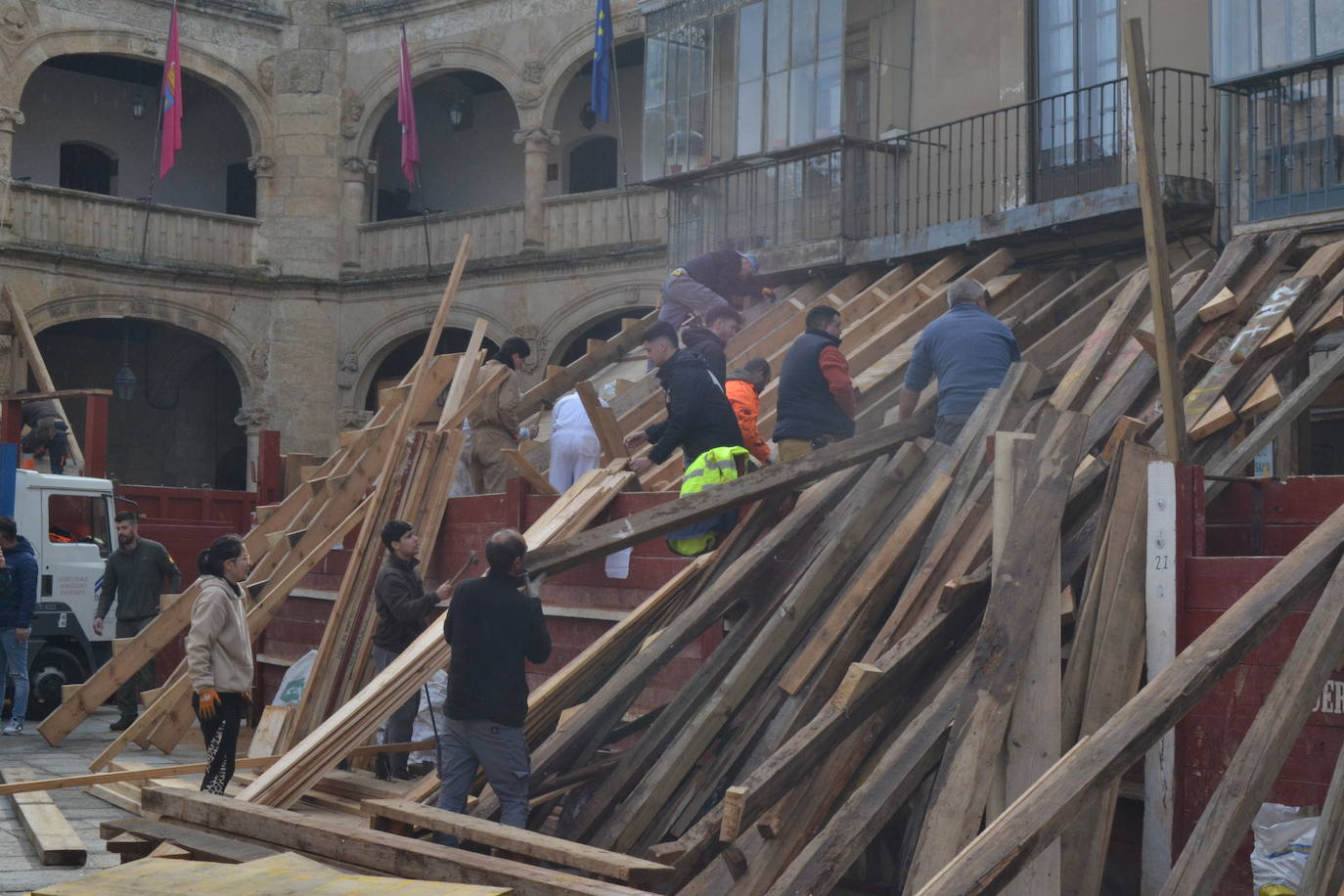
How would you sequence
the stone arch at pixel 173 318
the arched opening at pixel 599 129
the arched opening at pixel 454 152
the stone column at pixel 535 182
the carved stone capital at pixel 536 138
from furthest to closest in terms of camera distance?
the arched opening at pixel 454 152 < the arched opening at pixel 599 129 < the carved stone capital at pixel 536 138 < the stone column at pixel 535 182 < the stone arch at pixel 173 318

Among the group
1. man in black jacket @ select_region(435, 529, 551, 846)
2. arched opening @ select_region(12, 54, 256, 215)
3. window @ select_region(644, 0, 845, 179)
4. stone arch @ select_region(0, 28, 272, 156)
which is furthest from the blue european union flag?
man in black jacket @ select_region(435, 529, 551, 846)

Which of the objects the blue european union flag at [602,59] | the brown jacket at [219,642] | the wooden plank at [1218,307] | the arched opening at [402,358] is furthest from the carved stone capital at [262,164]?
the wooden plank at [1218,307]

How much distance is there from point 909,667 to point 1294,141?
638 cm

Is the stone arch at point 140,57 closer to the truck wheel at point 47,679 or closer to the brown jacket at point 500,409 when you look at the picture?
the truck wheel at point 47,679

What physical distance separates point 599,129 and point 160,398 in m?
8.63

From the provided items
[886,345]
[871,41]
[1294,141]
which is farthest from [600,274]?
[1294,141]

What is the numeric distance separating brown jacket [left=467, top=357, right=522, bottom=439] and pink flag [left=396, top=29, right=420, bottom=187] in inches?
425

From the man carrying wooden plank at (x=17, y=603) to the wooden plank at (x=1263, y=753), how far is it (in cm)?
973

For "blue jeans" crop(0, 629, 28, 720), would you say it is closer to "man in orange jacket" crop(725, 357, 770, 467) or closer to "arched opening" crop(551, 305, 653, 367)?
"man in orange jacket" crop(725, 357, 770, 467)

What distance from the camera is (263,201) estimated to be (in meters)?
25.3

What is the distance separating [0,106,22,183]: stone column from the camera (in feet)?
75.7

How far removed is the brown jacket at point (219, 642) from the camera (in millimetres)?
8352

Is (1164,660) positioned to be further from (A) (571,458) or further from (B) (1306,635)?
(A) (571,458)

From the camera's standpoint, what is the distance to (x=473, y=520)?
11.8 m
